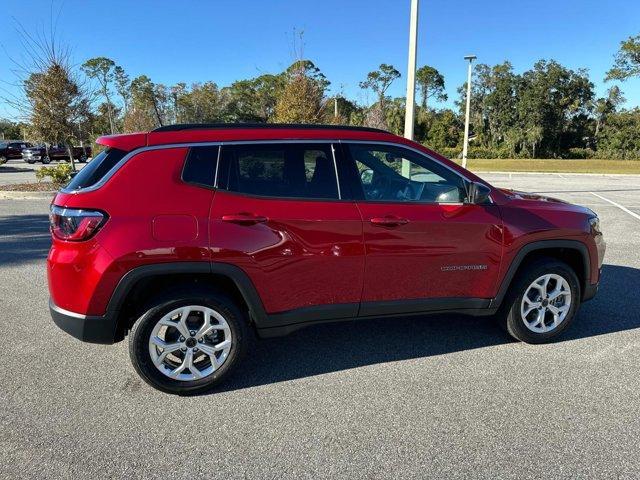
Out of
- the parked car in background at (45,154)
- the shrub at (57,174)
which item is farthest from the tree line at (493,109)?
the shrub at (57,174)

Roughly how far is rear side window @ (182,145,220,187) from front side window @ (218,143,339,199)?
0.06 meters

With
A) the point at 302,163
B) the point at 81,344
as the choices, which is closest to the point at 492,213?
the point at 302,163

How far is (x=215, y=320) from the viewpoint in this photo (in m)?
3.21

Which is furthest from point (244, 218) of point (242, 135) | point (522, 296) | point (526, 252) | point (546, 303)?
point (546, 303)

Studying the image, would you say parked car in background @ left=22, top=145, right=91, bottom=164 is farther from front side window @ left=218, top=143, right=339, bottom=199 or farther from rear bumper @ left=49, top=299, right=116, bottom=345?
front side window @ left=218, top=143, right=339, bottom=199

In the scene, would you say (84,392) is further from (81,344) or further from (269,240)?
(269,240)

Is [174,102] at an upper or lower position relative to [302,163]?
upper

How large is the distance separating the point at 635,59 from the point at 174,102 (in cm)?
4620

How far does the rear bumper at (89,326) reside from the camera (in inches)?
118

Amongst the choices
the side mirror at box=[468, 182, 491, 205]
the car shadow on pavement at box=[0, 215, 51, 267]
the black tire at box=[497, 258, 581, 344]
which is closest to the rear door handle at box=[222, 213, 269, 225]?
the side mirror at box=[468, 182, 491, 205]

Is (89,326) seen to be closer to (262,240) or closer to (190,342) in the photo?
(190,342)

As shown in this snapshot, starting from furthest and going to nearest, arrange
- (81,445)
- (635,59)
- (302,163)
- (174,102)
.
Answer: (174,102), (635,59), (302,163), (81,445)

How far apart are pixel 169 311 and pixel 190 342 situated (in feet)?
0.87

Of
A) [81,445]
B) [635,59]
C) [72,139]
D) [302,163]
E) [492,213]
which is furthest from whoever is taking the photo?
[635,59]
